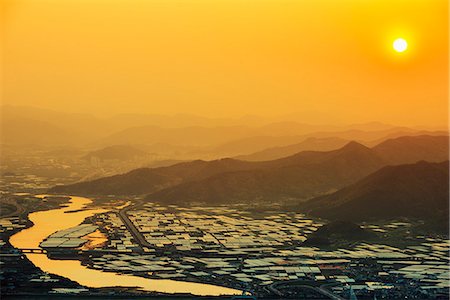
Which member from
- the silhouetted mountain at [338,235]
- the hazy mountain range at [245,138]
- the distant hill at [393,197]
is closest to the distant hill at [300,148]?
the hazy mountain range at [245,138]

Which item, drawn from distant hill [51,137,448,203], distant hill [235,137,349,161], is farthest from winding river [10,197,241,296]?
distant hill [235,137,349,161]

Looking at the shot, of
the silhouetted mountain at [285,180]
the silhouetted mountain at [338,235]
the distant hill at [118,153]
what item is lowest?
the silhouetted mountain at [338,235]

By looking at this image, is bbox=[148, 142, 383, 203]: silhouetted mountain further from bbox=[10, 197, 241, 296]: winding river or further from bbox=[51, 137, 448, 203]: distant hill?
bbox=[10, 197, 241, 296]: winding river

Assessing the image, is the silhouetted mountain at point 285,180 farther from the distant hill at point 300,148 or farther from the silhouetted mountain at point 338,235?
the silhouetted mountain at point 338,235

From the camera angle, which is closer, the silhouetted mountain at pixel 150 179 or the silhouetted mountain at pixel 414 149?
the silhouetted mountain at pixel 150 179

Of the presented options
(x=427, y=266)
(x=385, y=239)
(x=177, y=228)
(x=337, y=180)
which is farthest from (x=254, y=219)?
(x=337, y=180)

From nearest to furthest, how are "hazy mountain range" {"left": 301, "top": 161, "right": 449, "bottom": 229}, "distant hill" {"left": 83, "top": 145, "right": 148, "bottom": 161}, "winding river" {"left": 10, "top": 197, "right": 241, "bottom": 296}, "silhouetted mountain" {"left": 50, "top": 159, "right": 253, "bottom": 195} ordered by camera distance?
1. "winding river" {"left": 10, "top": 197, "right": 241, "bottom": 296}
2. "hazy mountain range" {"left": 301, "top": 161, "right": 449, "bottom": 229}
3. "silhouetted mountain" {"left": 50, "top": 159, "right": 253, "bottom": 195}
4. "distant hill" {"left": 83, "top": 145, "right": 148, "bottom": 161}

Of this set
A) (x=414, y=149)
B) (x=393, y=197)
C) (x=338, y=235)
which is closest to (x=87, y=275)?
(x=338, y=235)
